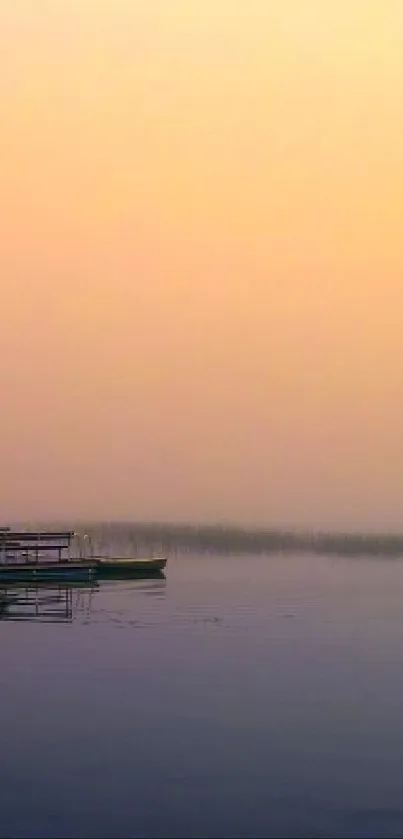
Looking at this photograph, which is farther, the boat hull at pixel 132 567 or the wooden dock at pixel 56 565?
the boat hull at pixel 132 567

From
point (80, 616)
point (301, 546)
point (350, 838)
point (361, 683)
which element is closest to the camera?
point (350, 838)

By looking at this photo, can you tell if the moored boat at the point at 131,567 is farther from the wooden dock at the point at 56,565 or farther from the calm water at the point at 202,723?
the calm water at the point at 202,723

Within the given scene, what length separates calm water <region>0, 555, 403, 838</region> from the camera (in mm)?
14719

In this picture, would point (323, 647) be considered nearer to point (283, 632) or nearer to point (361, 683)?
point (283, 632)

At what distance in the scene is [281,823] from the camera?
563 inches

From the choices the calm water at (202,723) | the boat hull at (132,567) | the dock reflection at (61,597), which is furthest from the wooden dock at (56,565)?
the calm water at (202,723)

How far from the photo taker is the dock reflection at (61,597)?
38156 mm

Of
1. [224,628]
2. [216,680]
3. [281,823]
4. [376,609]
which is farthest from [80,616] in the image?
[281,823]

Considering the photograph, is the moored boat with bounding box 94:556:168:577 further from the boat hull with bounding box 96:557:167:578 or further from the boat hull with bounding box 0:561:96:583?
the boat hull with bounding box 0:561:96:583

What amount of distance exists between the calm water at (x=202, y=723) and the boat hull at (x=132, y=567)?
1661 cm

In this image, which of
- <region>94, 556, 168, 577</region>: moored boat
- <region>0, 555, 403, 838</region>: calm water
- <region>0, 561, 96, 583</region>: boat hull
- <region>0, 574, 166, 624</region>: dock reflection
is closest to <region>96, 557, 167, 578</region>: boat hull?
<region>94, 556, 168, 577</region>: moored boat

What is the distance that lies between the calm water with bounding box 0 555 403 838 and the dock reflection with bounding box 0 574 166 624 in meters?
0.43

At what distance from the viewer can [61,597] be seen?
150 ft

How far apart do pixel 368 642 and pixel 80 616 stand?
10891mm
